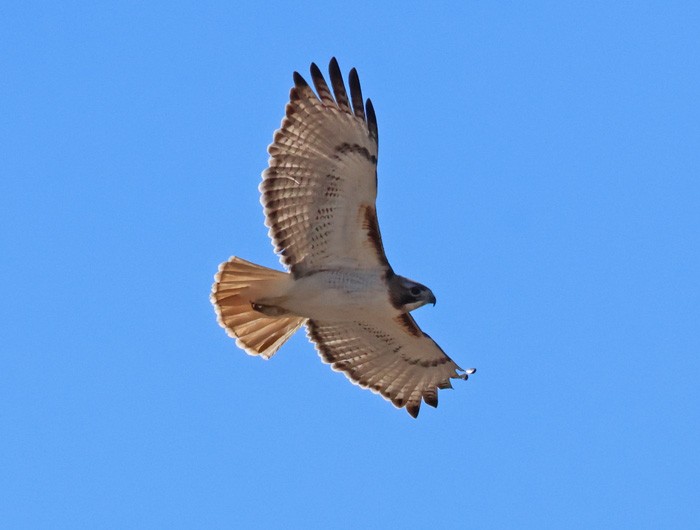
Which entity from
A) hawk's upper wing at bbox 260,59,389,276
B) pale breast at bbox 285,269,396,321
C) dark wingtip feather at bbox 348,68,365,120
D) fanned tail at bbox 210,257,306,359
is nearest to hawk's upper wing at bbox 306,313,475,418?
fanned tail at bbox 210,257,306,359

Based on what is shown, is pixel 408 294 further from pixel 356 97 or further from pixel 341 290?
pixel 356 97

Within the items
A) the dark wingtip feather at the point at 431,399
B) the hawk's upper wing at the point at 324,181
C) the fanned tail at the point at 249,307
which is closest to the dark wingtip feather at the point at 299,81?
the hawk's upper wing at the point at 324,181

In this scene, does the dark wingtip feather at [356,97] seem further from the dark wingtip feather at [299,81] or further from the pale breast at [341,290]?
the pale breast at [341,290]

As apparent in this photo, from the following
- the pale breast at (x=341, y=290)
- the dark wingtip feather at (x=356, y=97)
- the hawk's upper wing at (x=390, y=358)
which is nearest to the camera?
the dark wingtip feather at (x=356, y=97)

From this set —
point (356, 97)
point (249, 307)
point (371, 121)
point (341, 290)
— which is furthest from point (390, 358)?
point (356, 97)

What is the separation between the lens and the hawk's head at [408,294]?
12898mm

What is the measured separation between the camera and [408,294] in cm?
1295

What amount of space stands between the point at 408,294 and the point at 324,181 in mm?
1235

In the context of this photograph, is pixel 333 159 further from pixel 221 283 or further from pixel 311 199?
pixel 221 283

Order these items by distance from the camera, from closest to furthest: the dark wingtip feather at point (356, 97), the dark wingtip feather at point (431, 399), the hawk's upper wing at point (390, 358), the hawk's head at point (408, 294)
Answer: the dark wingtip feather at point (356, 97), the hawk's head at point (408, 294), the hawk's upper wing at point (390, 358), the dark wingtip feather at point (431, 399)

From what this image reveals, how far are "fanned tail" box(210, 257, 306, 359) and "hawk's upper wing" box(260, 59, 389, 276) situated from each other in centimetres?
27

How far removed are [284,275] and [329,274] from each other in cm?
40

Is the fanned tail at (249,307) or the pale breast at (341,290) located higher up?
the pale breast at (341,290)

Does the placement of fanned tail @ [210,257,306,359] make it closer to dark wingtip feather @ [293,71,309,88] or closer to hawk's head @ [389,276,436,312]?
hawk's head @ [389,276,436,312]
